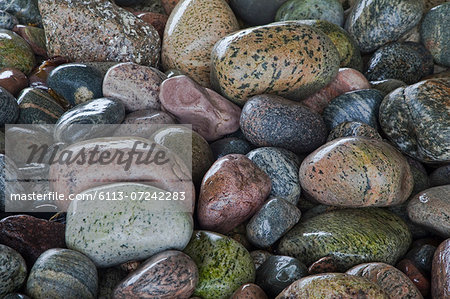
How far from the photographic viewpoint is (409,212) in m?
2.73

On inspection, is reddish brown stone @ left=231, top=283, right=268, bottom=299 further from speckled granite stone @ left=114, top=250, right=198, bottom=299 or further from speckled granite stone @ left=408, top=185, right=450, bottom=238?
speckled granite stone @ left=408, top=185, right=450, bottom=238

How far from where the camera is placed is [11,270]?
83.0 inches

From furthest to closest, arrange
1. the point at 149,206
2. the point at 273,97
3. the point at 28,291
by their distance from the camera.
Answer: the point at 273,97
the point at 149,206
the point at 28,291

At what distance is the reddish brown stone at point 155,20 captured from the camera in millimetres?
4385

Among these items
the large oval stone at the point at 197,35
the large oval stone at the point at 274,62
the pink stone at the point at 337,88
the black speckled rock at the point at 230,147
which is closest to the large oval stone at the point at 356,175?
→ the black speckled rock at the point at 230,147

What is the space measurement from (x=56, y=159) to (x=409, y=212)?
203 cm

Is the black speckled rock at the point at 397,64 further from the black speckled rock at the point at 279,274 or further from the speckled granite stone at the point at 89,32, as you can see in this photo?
the black speckled rock at the point at 279,274

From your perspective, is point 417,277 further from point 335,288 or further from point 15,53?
point 15,53

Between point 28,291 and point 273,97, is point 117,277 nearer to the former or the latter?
point 28,291

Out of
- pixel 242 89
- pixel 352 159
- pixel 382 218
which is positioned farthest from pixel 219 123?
pixel 382 218

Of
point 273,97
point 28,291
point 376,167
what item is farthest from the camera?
point 273,97

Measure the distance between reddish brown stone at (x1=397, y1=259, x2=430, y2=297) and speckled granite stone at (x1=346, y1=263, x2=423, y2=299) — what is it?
17cm

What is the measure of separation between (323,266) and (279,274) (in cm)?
23

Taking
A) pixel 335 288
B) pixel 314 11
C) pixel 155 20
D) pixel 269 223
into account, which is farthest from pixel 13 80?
pixel 335 288
